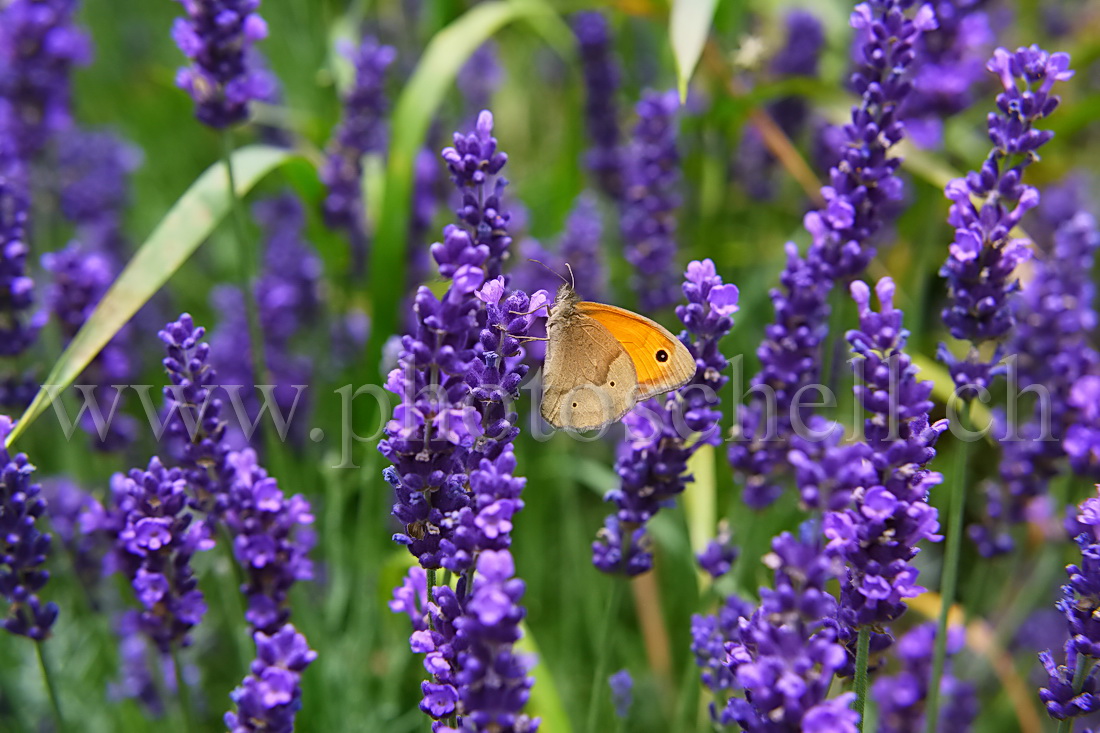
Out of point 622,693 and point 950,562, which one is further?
point 622,693

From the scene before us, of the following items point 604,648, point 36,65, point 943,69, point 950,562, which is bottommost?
point 604,648

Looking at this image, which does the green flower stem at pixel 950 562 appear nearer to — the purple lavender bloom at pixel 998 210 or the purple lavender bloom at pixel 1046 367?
the purple lavender bloom at pixel 998 210

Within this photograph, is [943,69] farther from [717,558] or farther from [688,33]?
[717,558]

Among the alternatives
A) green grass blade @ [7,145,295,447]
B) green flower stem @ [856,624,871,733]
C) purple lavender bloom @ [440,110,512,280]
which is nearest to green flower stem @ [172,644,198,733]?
green grass blade @ [7,145,295,447]

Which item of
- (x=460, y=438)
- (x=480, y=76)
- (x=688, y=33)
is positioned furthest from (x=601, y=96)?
(x=460, y=438)

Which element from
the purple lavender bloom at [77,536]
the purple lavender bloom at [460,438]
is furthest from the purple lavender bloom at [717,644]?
the purple lavender bloom at [77,536]

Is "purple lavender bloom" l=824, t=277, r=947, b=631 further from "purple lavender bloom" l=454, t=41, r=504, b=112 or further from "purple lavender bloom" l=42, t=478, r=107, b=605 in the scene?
"purple lavender bloom" l=454, t=41, r=504, b=112

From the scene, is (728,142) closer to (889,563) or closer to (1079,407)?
(1079,407)
